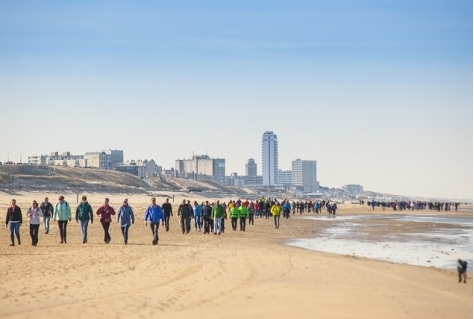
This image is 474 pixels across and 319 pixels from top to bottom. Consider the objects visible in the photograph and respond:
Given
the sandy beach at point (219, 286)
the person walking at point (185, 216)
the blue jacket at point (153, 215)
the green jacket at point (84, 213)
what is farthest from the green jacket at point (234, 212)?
the sandy beach at point (219, 286)

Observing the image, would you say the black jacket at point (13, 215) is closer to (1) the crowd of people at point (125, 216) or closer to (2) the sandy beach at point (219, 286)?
(1) the crowd of people at point (125, 216)

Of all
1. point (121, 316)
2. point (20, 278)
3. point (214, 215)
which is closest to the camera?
point (121, 316)

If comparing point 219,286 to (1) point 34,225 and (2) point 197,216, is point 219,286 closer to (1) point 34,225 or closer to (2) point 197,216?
(1) point 34,225

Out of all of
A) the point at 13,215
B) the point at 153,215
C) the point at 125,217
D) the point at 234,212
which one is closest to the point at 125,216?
the point at 125,217

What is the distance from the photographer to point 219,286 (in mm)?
12406

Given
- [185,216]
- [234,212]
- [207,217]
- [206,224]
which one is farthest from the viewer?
[234,212]

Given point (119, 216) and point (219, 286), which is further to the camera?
point (119, 216)

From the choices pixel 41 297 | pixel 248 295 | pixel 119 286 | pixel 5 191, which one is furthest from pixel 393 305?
pixel 5 191

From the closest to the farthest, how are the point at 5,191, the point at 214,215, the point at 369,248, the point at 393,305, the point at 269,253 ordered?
the point at 393,305, the point at 269,253, the point at 369,248, the point at 214,215, the point at 5,191

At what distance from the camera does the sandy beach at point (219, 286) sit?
10250 millimetres

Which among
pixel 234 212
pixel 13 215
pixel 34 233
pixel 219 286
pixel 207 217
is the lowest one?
pixel 219 286

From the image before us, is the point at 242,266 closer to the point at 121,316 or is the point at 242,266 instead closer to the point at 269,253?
the point at 269,253

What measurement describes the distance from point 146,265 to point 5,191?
79486 millimetres

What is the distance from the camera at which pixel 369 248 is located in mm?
23469
